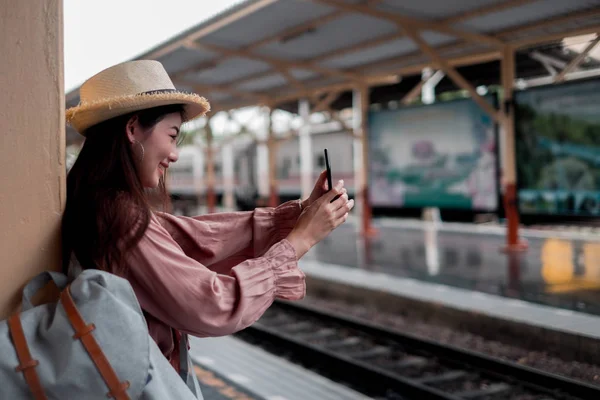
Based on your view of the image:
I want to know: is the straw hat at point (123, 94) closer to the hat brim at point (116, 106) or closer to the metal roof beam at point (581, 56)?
the hat brim at point (116, 106)

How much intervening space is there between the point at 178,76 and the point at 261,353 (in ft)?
30.0

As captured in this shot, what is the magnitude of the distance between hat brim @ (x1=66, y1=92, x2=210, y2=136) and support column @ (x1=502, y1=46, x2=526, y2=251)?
9.41 meters

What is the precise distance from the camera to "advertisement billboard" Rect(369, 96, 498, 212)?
11328 mm

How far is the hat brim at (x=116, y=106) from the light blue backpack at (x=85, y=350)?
1.32 feet

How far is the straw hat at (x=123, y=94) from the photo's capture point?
4.75 feet

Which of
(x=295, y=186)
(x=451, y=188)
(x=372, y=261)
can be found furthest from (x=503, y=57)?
(x=295, y=186)

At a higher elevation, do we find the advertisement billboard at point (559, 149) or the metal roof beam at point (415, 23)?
the metal roof beam at point (415, 23)

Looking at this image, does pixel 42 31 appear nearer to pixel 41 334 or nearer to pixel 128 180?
pixel 128 180

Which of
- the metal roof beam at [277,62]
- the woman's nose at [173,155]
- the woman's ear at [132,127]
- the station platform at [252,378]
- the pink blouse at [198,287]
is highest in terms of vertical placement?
the metal roof beam at [277,62]

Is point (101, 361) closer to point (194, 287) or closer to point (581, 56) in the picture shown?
point (194, 287)

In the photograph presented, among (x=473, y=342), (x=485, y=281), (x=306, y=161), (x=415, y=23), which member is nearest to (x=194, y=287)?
(x=473, y=342)

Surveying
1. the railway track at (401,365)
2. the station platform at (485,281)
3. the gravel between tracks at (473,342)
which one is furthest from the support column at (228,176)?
the railway track at (401,365)

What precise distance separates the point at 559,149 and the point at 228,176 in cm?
1702

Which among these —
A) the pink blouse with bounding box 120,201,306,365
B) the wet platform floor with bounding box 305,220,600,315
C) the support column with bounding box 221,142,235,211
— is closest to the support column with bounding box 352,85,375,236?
the wet platform floor with bounding box 305,220,600,315
